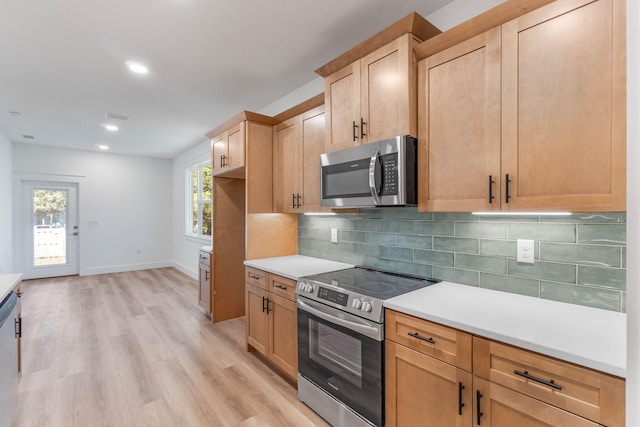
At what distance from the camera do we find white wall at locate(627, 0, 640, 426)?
61cm

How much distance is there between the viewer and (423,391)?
1.48m

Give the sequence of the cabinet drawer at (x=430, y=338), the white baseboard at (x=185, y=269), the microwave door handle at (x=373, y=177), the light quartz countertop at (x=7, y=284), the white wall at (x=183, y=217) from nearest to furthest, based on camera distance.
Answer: the cabinet drawer at (x=430, y=338)
the light quartz countertop at (x=7, y=284)
the microwave door handle at (x=373, y=177)
the white wall at (x=183, y=217)
the white baseboard at (x=185, y=269)

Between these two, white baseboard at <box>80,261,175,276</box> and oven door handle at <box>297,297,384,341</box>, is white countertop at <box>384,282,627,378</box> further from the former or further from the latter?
white baseboard at <box>80,261,175,276</box>

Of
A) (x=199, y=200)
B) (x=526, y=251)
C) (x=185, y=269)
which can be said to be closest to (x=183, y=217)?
(x=199, y=200)

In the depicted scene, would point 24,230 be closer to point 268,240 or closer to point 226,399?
point 268,240

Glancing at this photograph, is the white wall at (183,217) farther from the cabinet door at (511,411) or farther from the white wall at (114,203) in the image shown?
the cabinet door at (511,411)

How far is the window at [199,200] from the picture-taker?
5.89 m

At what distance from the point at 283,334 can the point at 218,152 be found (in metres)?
2.23

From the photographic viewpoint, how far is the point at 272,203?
3.17 metres

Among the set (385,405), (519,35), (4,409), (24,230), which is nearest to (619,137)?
(519,35)

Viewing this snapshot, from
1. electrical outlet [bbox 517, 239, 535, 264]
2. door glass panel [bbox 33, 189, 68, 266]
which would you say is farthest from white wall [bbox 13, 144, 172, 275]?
electrical outlet [bbox 517, 239, 535, 264]

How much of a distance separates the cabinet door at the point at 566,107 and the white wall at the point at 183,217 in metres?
5.13

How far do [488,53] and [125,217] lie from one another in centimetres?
756

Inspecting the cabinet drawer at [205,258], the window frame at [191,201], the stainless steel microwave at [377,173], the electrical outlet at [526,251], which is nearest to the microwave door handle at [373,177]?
the stainless steel microwave at [377,173]
